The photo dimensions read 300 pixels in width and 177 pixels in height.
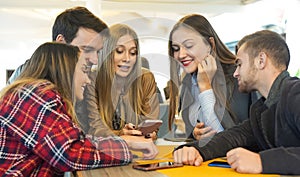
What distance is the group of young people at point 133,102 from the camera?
3.74 ft

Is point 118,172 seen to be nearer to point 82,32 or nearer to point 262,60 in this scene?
point 262,60

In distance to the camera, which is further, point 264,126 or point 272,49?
point 272,49

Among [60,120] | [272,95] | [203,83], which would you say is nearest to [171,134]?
[203,83]

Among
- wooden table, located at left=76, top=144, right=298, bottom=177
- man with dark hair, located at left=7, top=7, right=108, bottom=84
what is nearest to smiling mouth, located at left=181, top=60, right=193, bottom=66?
man with dark hair, located at left=7, top=7, right=108, bottom=84

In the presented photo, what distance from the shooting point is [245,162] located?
1.06 metres

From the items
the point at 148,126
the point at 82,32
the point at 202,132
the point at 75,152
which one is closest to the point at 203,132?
the point at 202,132

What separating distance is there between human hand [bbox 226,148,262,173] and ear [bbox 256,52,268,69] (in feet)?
1.35

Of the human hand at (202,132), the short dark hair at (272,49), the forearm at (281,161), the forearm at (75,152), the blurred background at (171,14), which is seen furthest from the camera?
the blurred background at (171,14)

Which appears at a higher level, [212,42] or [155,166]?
[212,42]

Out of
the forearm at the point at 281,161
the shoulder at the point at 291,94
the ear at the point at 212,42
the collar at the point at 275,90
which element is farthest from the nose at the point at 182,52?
the forearm at the point at 281,161

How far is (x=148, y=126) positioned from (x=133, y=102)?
189 millimetres

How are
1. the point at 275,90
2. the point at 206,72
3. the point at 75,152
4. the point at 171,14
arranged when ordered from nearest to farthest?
the point at 75,152
the point at 275,90
the point at 206,72
the point at 171,14

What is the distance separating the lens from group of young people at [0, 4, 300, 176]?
44.9 inches

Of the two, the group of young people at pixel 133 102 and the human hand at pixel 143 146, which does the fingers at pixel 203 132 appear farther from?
the human hand at pixel 143 146
